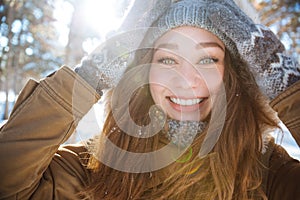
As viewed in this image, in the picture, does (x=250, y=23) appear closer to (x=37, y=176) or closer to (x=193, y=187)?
(x=193, y=187)

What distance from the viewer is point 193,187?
68.1 inches

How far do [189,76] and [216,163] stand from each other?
0.47m

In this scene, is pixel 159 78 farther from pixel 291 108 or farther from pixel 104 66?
pixel 291 108

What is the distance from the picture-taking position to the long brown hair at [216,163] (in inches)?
67.1

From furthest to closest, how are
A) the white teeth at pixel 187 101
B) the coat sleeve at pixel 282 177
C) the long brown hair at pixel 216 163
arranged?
1. the white teeth at pixel 187 101
2. the long brown hair at pixel 216 163
3. the coat sleeve at pixel 282 177

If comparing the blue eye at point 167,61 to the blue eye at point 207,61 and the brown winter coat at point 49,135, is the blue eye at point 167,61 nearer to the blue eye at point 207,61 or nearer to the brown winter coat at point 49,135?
the blue eye at point 207,61

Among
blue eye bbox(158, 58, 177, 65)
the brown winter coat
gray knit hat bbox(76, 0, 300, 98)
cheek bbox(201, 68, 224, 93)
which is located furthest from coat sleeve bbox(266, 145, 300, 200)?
blue eye bbox(158, 58, 177, 65)

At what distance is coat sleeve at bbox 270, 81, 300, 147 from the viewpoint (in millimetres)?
1515

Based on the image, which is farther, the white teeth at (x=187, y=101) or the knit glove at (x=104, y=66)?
the white teeth at (x=187, y=101)

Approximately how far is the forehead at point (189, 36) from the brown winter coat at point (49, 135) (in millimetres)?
460

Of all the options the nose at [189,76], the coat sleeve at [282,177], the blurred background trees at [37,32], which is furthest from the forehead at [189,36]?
the blurred background trees at [37,32]

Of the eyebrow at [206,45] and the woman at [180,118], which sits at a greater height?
the eyebrow at [206,45]

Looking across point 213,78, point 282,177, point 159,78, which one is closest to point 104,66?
point 159,78

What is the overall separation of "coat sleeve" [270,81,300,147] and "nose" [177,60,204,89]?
42 centimetres
